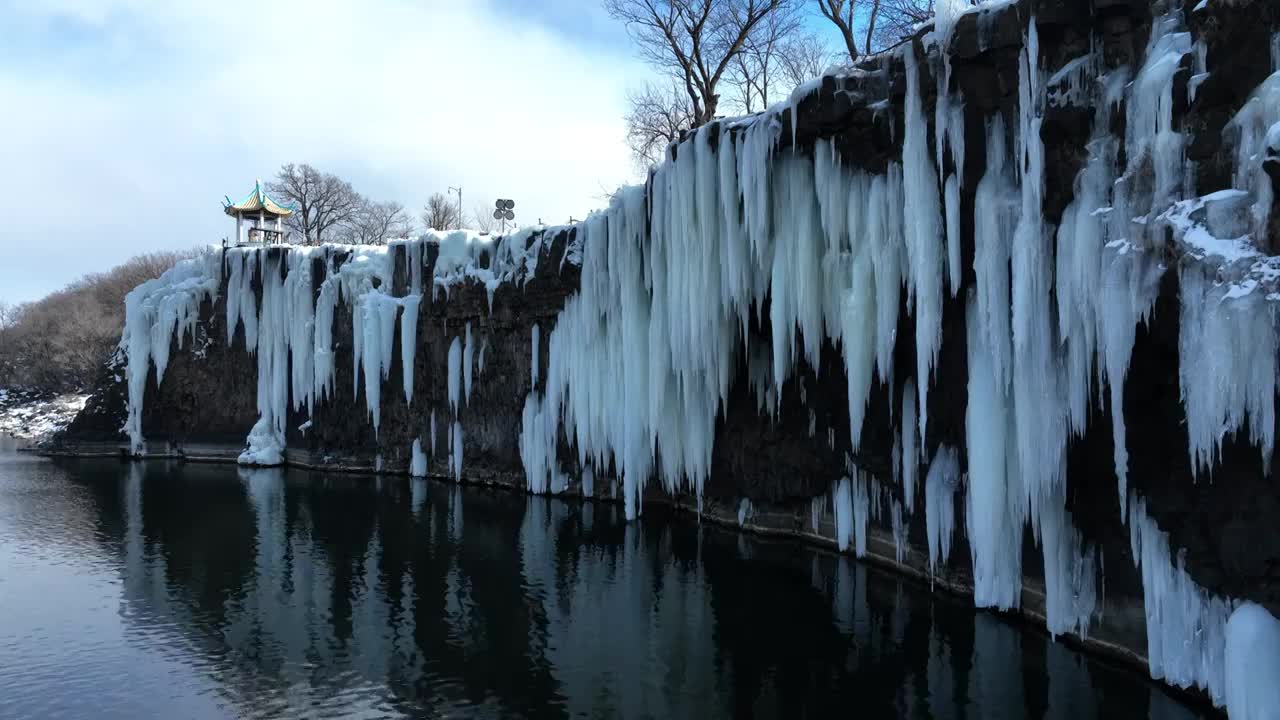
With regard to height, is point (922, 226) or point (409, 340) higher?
point (922, 226)

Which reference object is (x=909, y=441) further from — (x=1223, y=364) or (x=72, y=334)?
(x=72, y=334)

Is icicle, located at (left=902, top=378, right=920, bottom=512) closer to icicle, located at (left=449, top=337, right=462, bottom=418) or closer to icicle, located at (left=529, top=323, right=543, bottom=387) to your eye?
icicle, located at (left=529, top=323, right=543, bottom=387)

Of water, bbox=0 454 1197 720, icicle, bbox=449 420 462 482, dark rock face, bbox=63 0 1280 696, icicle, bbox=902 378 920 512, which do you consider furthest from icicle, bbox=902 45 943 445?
icicle, bbox=449 420 462 482

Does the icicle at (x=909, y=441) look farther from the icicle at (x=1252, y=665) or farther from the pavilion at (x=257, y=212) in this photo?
the pavilion at (x=257, y=212)

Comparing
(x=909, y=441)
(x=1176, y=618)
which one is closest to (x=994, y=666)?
(x=1176, y=618)

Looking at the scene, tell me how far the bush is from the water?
3876cm

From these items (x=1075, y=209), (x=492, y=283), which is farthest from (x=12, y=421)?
(x=1075, y=209)

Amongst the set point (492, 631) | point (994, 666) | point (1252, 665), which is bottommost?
point (994, 666)

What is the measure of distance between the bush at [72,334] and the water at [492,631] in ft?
127

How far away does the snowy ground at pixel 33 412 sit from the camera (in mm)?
45281

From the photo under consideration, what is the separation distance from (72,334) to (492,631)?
174ft

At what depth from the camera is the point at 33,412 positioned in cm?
4925

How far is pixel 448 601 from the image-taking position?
12070mm

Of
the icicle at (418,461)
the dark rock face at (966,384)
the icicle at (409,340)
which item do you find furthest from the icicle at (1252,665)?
the icicle at (418,461)
